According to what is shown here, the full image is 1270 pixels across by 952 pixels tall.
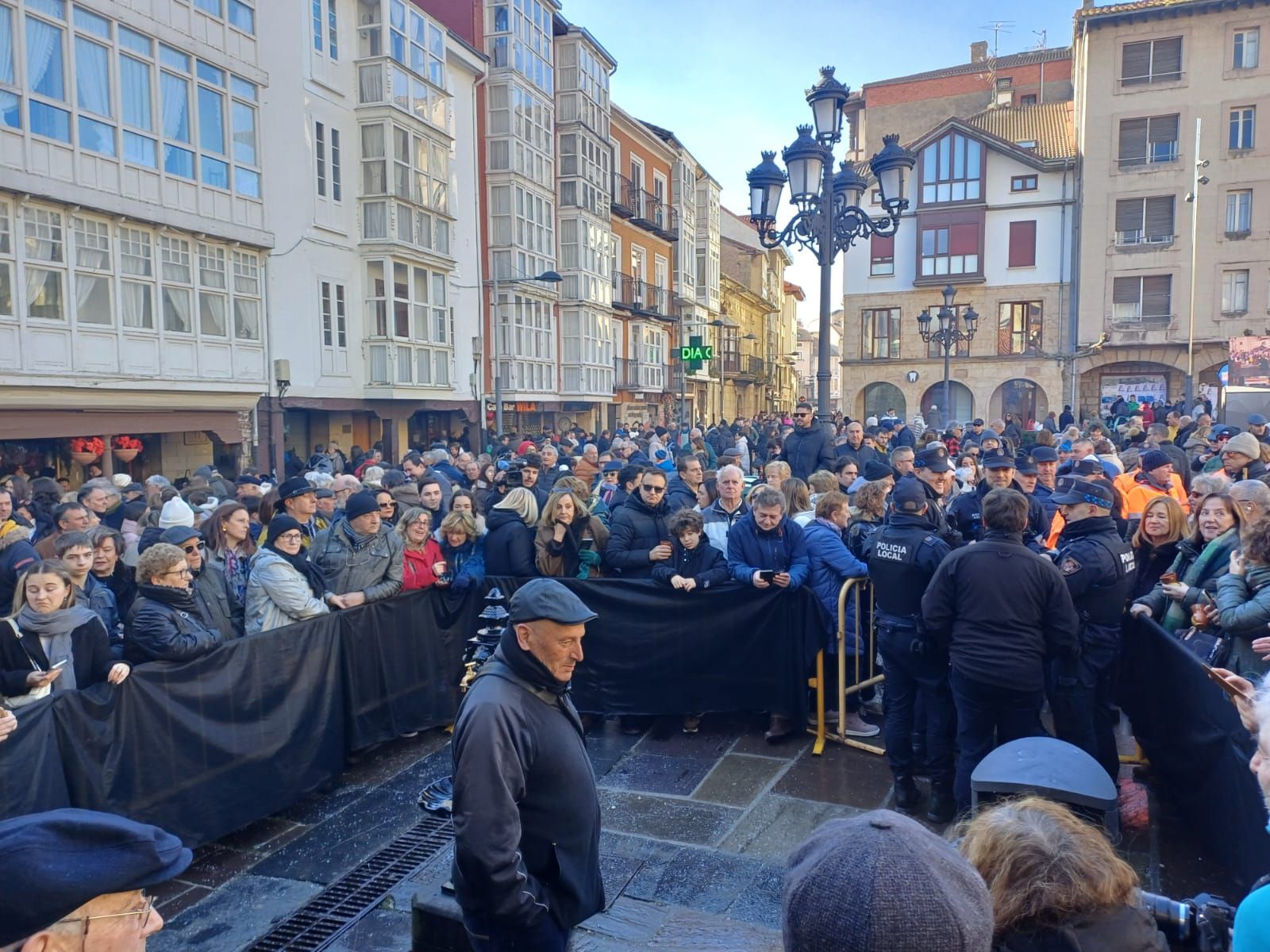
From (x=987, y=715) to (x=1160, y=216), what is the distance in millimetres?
37005

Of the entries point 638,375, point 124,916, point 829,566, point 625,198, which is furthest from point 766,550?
point 625,198

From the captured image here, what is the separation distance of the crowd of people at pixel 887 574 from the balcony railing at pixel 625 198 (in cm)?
2927

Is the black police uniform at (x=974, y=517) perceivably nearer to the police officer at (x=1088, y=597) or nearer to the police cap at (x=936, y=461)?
the police cap at (x=936, y=461)

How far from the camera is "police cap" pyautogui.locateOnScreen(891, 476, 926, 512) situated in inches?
205

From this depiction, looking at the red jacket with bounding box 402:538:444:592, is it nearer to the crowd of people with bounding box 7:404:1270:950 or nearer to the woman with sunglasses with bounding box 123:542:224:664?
the crowd of people with bounding box 7:404:1270:950

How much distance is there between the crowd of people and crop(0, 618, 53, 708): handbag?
0.03 ft

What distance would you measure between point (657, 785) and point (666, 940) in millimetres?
2026

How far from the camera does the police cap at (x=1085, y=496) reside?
4.89 metres

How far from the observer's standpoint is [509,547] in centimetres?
695

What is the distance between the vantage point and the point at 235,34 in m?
17.2

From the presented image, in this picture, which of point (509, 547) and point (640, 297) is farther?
point (640, 297)

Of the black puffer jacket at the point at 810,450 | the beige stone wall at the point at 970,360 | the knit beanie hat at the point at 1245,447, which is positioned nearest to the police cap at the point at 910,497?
the knit beanie hat at the point at 1245,447

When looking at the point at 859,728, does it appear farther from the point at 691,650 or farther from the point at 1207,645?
the point at 1207,645

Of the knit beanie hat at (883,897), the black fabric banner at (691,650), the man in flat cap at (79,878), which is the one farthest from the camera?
the black fabric banner at (691,650)
